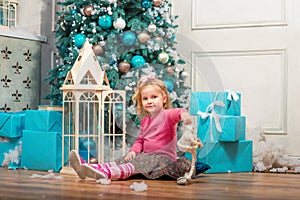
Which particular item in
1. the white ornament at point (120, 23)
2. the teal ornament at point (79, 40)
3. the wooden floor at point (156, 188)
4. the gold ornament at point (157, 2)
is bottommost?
the wooden floor at point (156, 188)

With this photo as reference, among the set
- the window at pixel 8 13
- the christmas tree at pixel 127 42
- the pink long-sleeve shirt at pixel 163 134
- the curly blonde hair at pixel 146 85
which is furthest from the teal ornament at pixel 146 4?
the window at pixel 8 13

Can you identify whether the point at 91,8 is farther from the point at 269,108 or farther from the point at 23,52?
the point at 269,108

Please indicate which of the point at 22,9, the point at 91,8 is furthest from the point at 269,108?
the point at 22,9

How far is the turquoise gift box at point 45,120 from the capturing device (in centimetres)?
315

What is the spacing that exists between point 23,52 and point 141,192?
7.55 feet

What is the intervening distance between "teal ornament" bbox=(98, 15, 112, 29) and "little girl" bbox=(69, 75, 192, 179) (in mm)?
782

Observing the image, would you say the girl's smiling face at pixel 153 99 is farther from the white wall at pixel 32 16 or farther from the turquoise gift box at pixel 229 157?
the white wall at pixel 32 16

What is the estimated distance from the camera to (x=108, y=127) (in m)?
2.97

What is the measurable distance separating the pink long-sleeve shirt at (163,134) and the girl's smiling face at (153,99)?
0.03 meters

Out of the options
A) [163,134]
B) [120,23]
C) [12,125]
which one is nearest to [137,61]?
[120,23]

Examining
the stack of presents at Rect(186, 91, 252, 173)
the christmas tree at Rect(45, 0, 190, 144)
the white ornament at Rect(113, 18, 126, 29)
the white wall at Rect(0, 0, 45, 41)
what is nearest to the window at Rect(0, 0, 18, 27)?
the white wall at Rect(0, 0, 45, 41)

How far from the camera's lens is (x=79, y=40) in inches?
136

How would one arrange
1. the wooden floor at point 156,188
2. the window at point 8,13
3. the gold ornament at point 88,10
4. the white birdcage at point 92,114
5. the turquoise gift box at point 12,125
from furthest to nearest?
1. the window at point 8,13
2. the gold ornament at point 88,10
3. the turquoise gift box at point 12,125
4. the white birdcage at point 92,114
5. the wooden floor at point 156,188

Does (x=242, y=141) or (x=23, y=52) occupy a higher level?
(x=23, y=52)
